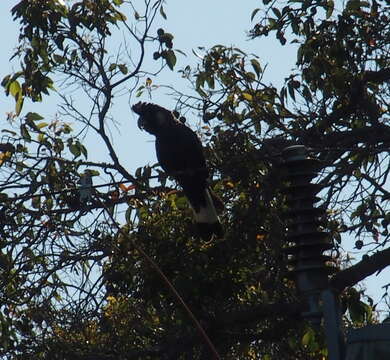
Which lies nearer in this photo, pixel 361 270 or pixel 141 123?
pixel 361 270

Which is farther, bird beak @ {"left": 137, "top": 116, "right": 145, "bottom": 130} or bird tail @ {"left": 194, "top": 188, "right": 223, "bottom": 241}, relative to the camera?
bird beak @ {"left": 137, "top": 116, "right": 145, "bottom": 130}

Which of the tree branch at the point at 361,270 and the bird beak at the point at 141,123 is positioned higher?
the bird beak at the point at 141,123

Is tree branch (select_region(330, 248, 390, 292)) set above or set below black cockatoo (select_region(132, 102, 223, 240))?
below

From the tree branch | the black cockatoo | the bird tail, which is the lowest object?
the tree branch

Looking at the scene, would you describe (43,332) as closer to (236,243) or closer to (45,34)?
(236,243)

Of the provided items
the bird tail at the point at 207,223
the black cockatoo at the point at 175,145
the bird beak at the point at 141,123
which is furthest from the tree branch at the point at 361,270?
the bird beak at the point at 141,123

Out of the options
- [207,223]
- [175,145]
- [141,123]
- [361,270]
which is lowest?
[361,270]

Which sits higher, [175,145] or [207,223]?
[175,145]

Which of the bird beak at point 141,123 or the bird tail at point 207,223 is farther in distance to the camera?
the bird beak at point 141,123

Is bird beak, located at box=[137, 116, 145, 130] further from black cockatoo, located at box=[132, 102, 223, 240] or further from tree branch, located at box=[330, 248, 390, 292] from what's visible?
tree branch, located at box=[330, 248, 390, 292]

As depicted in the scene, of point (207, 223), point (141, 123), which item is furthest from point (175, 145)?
point (207, 223)

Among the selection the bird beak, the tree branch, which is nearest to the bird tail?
the tree branch

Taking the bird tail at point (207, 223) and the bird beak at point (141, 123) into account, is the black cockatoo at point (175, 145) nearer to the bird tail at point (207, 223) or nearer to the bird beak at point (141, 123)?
the bird beak at point (141, 123)

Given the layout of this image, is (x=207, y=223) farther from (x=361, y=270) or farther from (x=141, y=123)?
(x=141, y=123)
